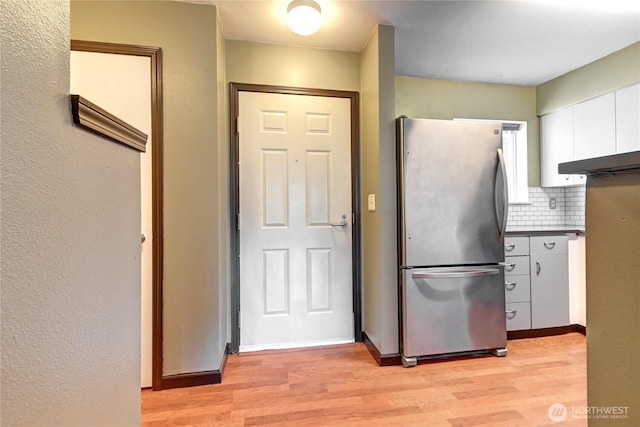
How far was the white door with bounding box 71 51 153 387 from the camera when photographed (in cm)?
179

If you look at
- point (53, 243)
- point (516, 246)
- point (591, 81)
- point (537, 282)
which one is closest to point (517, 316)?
point (537, 282)

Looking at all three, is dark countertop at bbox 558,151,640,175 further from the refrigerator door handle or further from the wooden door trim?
the wooden door trim

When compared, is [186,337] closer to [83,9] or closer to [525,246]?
[83,9]

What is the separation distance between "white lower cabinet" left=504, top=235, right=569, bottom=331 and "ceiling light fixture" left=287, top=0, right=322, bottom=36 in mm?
2184

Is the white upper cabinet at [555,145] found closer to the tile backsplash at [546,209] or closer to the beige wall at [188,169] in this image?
the tile backsplash at [546,209]

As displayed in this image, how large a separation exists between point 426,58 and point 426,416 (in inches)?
101

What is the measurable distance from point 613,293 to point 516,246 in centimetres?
212

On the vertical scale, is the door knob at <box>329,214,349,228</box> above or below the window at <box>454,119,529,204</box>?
below

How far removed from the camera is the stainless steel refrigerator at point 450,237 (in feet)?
7.03

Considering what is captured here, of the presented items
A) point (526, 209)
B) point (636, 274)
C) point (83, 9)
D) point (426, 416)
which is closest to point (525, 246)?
point (526, 209)

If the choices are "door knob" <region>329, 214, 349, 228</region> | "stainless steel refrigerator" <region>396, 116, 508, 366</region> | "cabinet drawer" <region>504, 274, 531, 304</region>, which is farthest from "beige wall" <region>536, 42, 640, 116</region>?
"door knob" <region>329, 214, 349, 228</region>

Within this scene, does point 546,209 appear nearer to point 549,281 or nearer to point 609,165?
point 549,281

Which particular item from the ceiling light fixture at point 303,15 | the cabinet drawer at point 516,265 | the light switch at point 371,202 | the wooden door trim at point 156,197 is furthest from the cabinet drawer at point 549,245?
the wooden door trim at point 156,197

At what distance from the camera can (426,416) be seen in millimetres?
1576
